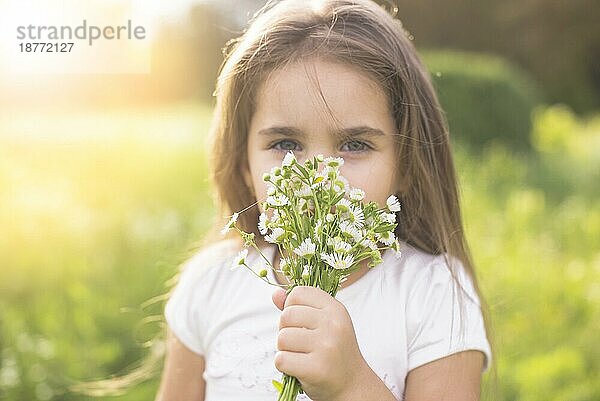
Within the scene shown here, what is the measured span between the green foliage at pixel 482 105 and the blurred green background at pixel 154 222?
24 mm

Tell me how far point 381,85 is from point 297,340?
0.61m

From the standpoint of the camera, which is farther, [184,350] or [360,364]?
[184,350]

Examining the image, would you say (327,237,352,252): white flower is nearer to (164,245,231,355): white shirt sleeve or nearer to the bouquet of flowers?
the bouquet of flowers

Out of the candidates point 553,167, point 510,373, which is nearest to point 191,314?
point 510,373

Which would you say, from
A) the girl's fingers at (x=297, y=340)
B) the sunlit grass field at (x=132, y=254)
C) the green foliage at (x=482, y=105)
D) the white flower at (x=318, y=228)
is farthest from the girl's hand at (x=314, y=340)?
the green foliage at (x=482, y=105)

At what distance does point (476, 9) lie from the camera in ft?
54.3

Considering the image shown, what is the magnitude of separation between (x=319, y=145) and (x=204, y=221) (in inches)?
106

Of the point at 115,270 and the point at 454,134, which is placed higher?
the point at 454,134

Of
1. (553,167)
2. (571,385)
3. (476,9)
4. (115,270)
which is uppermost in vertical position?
(476,9)

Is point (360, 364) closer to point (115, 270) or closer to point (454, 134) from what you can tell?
point (115, 270)

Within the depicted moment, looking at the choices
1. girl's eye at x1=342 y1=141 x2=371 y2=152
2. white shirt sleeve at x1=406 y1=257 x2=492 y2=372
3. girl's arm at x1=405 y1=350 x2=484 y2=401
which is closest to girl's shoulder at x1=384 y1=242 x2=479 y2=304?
white shirt sleeve at x1=406 y1=257 x2=492 y2=372

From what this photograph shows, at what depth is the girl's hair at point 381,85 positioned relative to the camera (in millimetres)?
1872

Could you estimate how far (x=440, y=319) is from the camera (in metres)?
1.87

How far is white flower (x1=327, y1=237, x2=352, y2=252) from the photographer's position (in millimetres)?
1342
